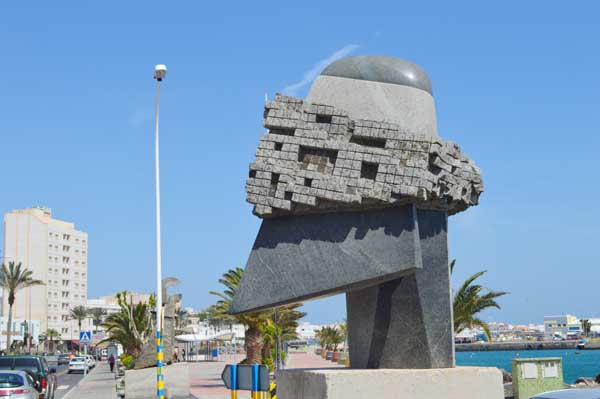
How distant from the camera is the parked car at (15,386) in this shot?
715 inches

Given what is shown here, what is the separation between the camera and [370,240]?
1134 centimetres

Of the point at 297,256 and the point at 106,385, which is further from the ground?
the point at 297,256

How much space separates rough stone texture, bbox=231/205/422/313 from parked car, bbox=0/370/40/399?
885 centimetres

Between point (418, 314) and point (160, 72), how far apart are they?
438 inches

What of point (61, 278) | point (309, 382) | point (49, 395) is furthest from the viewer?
point (61, 278)

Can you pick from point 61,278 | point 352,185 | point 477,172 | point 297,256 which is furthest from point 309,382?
point 61,278

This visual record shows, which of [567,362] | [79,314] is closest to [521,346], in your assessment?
[567,362]

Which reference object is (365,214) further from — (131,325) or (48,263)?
(48,263)

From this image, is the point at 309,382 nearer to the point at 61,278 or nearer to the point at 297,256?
the point at 297,256

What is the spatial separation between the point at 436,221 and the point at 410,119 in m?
1.56

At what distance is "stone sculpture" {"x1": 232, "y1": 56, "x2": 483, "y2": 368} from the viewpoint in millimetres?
11297

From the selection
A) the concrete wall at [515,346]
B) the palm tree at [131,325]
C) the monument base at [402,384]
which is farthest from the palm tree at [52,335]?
the monument base at [402,384]

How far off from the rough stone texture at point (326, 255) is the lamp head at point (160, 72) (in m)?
9.44

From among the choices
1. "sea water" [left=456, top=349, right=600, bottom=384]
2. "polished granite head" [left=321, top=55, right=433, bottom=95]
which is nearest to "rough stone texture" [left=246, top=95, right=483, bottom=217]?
"polished granite head" [left=321, top=55, right=433, bottom=95]
